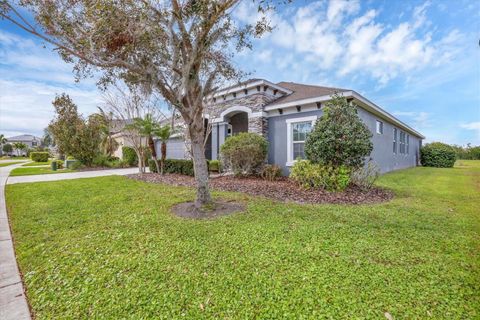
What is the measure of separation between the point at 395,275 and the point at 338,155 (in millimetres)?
5255

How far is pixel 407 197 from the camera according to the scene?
7.21m

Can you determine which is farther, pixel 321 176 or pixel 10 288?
pixel 321 176

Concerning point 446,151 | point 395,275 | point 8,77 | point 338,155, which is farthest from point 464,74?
point 8,77

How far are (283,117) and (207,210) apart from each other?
24.5ft

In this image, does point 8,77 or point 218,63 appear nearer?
point 218,63

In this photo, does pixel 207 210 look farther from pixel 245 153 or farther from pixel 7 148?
pixel 7 148

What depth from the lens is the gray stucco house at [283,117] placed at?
34.1 ft

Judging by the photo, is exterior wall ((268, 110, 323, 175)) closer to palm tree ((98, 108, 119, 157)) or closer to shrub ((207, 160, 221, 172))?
shrub ((207, 160, 221, 172))

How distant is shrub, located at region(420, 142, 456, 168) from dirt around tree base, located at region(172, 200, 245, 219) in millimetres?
24855

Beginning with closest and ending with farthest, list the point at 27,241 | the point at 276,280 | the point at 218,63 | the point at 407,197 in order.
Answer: the point at 276,280 < the point at 27,241 < the point at 218,63 < the point at 407,197

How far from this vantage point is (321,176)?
25.3 feet

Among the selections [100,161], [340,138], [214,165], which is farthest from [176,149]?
[340,138]

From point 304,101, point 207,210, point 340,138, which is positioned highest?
point 304,101

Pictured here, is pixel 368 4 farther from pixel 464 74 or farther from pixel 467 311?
pixel 467 311
